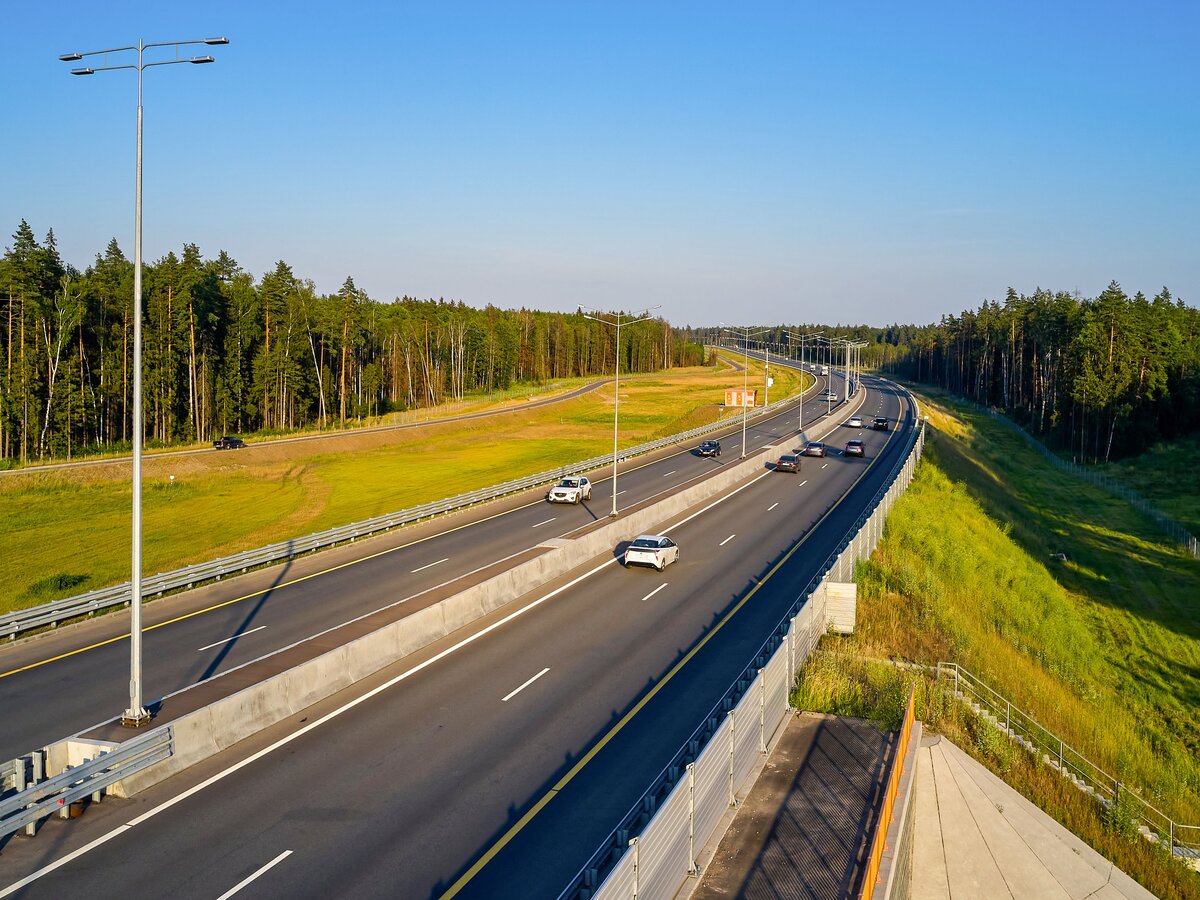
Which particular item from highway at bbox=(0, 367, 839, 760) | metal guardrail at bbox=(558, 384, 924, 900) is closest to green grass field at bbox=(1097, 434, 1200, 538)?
metal guardrail at bbox=(558, 384, 924, 900)

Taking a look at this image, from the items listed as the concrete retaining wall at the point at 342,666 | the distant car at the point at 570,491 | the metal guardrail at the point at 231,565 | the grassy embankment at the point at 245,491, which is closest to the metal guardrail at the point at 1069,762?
the concrete retaining wall at the point at 342,666

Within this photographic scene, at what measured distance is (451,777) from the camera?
1579cm

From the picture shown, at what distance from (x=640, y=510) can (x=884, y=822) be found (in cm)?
2741

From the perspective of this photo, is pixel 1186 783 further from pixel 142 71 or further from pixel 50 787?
pixel 142 71

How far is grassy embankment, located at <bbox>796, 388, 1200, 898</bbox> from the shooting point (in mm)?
19625

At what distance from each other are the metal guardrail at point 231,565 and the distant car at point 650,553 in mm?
12334

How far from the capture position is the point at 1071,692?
29531mm

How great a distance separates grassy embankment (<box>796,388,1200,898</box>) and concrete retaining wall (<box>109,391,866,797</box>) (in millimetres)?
9891

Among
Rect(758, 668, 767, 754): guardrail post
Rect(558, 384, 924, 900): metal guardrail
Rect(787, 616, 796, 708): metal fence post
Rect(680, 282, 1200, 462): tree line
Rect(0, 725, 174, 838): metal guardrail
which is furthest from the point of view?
Rect(680, 282, 1200, 462): tree line

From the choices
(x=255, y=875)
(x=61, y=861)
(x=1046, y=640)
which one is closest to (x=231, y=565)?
(x=61, y=861)

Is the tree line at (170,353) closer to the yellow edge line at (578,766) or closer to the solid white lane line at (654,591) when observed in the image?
the solid white lane line at (654,591)

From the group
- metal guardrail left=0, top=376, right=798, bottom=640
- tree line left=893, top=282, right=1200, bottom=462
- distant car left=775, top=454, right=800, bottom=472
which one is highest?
tree line left=893, top=282, right=1200, bottom=462

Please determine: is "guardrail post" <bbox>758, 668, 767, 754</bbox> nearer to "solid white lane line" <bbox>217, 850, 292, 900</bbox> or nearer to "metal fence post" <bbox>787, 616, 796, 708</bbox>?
"metal fence post" <bbox>787, 616, 796, 708</bbox>

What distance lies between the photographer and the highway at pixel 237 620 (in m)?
18.9
